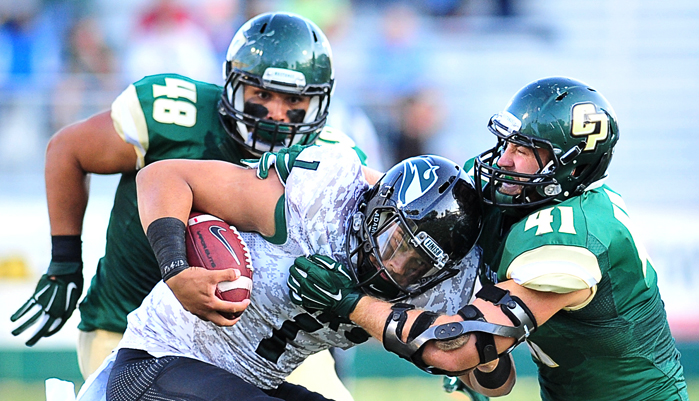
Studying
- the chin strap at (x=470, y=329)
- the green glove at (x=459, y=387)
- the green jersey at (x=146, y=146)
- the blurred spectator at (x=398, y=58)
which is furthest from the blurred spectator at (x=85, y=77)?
the chin strap at (x=470, y=329)

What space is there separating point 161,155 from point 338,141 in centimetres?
76

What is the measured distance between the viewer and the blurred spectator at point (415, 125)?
8.08m

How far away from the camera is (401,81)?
339 inches

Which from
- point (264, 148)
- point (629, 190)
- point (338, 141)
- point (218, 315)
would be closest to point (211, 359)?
point (218, 315)

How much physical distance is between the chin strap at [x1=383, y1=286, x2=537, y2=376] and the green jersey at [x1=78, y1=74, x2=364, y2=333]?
1274mm

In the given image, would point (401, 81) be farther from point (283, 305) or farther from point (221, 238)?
point (221, 238)

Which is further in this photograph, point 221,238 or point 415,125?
point 415,125

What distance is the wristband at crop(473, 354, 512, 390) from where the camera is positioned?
3.41 metres

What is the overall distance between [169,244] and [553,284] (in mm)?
1183

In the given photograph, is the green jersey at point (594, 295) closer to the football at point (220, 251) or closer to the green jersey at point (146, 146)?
the football at point (220, 251)

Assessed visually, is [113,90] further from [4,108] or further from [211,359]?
[211,359]

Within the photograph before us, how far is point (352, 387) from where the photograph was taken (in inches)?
282

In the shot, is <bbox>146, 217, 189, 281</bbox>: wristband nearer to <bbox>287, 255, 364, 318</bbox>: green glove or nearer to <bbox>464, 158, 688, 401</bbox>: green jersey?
<bbox>287, 255, 364, 318</bbox>: green glove

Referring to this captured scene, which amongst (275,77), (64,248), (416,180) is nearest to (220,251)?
(416,180)
